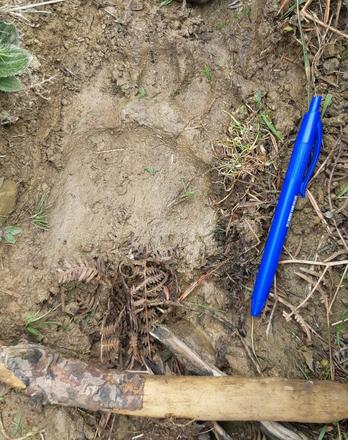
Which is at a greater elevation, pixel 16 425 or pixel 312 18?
pixel 312 18

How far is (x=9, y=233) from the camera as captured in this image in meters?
2.17

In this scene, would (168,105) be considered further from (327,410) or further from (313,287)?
(327,410)

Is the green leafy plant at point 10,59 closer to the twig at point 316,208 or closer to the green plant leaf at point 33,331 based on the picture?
the green plant leaf at point 33,331

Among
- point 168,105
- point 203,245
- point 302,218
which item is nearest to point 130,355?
point 203,245

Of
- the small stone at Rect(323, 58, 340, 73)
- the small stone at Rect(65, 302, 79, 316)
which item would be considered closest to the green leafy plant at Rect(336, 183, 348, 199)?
the small stone at Rect(323, 58, 340, 73)

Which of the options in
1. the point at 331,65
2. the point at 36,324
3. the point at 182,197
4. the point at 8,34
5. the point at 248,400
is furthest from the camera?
the point at 182,197

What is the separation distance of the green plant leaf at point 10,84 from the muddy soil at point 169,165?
0.10 metres

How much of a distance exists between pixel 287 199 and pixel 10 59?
4.81ft

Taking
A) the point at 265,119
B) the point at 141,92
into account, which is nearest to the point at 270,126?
the point at 265,119

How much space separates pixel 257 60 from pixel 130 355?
169 centimetres

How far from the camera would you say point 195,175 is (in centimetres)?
239

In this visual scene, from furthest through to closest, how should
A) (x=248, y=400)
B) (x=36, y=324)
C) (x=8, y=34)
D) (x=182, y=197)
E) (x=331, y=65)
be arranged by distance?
(x=182, y=197), (x=331, y=65), (x=36, y=324), (x=8, y=34), (x=248, y=400)

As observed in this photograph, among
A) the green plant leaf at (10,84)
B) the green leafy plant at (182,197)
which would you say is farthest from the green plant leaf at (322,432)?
the green plant leaf at (10,84)

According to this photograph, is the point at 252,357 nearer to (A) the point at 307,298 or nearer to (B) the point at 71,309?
(A) the point at 307,298
